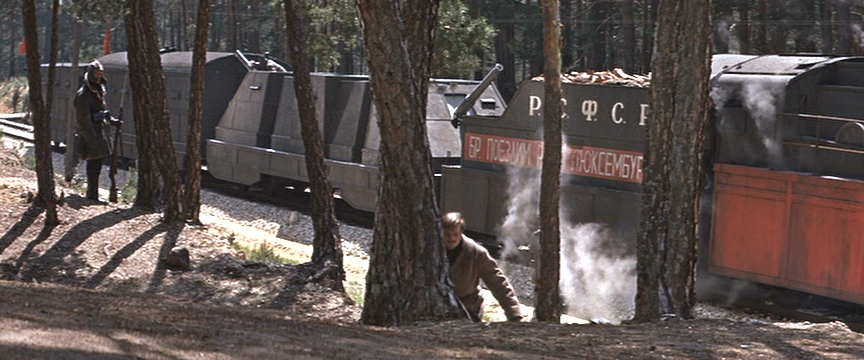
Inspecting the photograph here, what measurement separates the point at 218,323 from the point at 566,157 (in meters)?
7.59

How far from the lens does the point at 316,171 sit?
40.4 feet

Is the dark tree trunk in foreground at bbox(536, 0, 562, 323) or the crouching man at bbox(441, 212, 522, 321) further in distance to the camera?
the dark tree trunk in foreground at bbox(536, 0, 562, 323)

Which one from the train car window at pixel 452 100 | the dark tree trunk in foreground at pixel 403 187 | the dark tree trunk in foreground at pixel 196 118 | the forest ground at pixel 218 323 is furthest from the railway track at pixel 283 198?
the dark tree trunk in foreground at pixel 403 187

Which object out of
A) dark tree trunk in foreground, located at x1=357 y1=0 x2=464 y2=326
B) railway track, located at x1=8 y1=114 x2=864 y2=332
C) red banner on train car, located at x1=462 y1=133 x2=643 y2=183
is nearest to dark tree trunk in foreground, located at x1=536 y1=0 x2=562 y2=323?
dark tree trunk in foreground, located at x1=357 y1=0 x2=464 y2=326

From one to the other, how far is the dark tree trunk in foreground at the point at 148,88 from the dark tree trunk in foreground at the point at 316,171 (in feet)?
8.47

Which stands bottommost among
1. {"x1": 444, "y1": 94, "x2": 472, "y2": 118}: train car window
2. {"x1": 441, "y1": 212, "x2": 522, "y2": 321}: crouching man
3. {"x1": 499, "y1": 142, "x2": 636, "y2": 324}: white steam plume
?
{"x1": 499, "y1": 142, "x2": 636, "y2": 324}: white steam plume

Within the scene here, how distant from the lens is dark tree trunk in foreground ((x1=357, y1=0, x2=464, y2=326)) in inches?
331

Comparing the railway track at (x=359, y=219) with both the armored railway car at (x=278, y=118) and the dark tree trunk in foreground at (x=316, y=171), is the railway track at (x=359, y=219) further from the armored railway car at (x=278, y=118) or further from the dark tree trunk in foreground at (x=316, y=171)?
the dark tree trunk in foreground at (x=316, y=171)

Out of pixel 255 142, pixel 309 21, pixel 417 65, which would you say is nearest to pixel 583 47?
pixel 309 21

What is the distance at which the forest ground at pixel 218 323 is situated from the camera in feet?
20.0

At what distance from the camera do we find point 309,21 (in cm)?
3131

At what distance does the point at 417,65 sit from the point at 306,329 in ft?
7.11

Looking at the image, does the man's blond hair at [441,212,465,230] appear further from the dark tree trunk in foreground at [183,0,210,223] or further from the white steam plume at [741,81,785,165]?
the dark tree trunk in foreground at [183,0,210,223]

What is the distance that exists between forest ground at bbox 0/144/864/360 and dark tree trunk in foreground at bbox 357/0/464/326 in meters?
0.28
